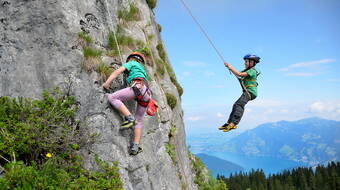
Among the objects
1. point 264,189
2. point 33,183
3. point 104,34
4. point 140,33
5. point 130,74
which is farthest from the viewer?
point 264,189

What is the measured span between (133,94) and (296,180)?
418 feet

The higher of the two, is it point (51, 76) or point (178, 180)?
point (51, 76)

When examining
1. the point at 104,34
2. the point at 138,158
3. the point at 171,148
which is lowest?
the point at 138,158

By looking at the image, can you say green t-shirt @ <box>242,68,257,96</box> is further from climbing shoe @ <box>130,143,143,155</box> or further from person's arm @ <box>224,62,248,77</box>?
climbing shoe @ <box>130,143,143,155</box>

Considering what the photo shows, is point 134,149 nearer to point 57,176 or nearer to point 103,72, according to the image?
point 57,176

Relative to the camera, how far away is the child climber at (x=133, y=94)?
6.96 meters

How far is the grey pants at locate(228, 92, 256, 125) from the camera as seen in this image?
883 cm

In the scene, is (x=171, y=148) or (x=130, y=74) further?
(x=171, y=148)

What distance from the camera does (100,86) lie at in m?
7.39

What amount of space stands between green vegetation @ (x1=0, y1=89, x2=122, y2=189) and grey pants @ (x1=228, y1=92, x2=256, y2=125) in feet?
15.2

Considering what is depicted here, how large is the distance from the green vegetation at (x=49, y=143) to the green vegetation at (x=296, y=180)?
4019 inches

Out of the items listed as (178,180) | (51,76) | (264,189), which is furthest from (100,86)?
(264,189)

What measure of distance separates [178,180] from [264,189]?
344ft

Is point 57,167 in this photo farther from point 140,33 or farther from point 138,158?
point 140,33
